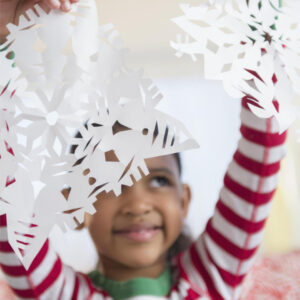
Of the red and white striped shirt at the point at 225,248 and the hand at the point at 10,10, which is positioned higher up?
the hand at the point at 10,10

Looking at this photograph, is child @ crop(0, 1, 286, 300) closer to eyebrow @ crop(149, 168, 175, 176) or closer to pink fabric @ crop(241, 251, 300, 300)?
eyebrow @ crop(149, 168, 175, 176)

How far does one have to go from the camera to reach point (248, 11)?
234mm

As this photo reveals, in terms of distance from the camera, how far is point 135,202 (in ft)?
1.47

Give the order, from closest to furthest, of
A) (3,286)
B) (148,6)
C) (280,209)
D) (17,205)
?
→ (17,205) → (148,6) → (3,286) → (280,209)

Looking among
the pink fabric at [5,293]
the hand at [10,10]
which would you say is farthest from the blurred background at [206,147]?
the hand at [10,10]

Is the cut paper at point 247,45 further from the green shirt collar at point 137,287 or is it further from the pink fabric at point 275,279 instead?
the pink fabric at point 275,279

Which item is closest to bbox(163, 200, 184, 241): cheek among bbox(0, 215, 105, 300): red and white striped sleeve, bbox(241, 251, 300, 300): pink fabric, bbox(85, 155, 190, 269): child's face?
bbox(85, 155, 190, 269): child's face

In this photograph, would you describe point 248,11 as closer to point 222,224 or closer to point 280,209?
point 222,224

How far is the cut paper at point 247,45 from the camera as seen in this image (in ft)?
0.73

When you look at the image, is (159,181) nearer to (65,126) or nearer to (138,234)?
(138,234)

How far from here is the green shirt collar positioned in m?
0.45

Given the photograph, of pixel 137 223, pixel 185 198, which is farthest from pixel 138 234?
pixel 185 198

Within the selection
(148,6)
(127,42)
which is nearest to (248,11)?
(148,6)

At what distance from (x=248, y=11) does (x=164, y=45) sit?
0.45m
